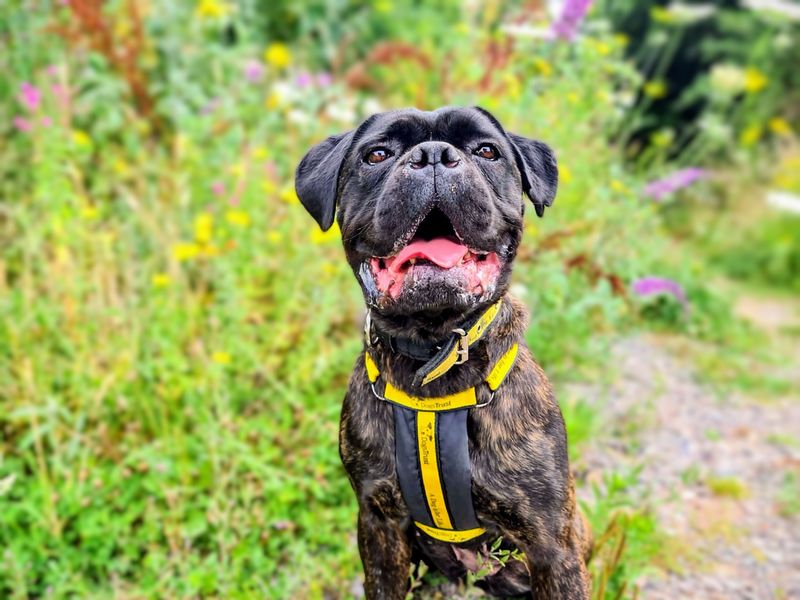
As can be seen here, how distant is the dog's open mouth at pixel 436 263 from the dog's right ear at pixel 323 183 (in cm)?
31

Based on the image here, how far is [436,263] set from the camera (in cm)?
214

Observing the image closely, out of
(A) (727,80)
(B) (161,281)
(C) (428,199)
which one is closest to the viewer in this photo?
(C) (428,199)

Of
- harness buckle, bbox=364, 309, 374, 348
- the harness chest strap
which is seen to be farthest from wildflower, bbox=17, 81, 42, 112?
the harness chest strap

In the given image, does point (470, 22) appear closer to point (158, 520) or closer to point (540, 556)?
point (158, 520)

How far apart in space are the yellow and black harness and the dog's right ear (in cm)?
58

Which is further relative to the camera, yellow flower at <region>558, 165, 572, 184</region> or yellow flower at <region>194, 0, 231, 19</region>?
yellow flower at <region>194, 0, 231, 19</region>

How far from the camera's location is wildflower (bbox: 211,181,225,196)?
4562 mm

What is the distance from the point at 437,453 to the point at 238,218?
2300mm

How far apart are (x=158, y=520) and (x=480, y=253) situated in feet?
6.58

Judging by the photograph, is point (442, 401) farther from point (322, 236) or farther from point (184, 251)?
point (184, 251)

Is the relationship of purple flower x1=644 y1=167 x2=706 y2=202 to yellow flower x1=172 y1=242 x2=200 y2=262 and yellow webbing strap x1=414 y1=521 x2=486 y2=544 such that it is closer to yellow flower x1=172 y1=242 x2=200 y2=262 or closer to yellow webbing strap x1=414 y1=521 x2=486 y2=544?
yellow flower x1=172 y1=242 x2=200 y2=262

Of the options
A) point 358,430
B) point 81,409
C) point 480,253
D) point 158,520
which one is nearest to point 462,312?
point 480,253

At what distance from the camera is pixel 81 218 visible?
4.48 metres

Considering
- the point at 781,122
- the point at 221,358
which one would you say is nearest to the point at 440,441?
the point at 221,358
